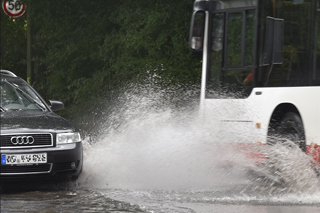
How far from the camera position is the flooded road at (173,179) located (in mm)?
7641

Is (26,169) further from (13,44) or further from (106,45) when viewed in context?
(13,44)

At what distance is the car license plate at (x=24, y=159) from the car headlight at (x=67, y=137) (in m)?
0.33

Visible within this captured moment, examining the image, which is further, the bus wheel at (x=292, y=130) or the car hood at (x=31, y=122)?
the bus wheel at (x=292, y=130)

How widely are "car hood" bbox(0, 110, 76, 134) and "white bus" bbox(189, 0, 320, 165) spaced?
2.70m

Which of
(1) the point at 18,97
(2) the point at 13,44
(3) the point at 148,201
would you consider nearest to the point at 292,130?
(3) the point at 148,201

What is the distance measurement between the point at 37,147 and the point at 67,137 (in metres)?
0.48

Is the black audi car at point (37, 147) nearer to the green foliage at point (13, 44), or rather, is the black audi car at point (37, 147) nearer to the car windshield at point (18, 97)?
the car windshield at point (18, 97)

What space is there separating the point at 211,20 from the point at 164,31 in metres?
6.43

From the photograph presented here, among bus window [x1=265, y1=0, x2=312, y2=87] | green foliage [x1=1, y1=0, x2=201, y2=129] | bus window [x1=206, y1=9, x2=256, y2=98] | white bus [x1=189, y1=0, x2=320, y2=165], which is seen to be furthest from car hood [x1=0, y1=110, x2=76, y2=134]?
green foliage [x1=1, y1=0, x2=201, y2=129]

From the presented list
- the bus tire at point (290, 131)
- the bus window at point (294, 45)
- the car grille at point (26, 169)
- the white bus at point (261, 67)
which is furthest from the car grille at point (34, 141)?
the bus window at point (294, 45)

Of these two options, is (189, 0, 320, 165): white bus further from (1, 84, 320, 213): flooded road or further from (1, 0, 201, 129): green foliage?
(1, 0, 201, 129): green foliage

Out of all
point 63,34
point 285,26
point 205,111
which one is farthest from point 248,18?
point 63,34

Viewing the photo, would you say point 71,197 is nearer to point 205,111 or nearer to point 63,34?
Result: point 205,111

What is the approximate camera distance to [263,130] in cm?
993
